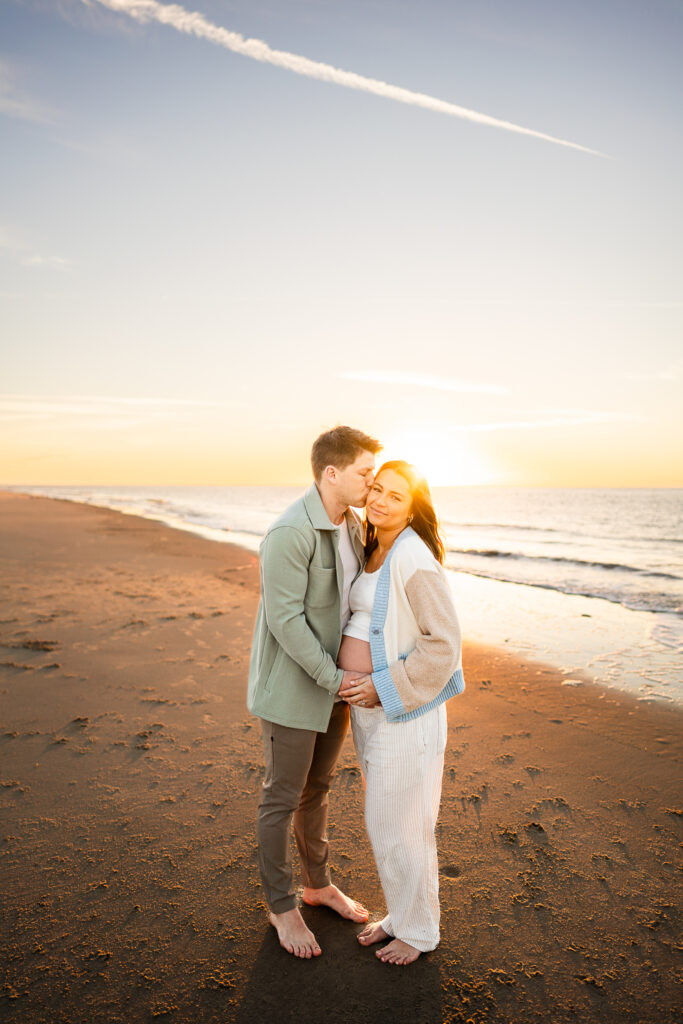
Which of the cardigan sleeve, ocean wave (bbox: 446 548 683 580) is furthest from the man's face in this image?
ocean wave (bbox: 446 548 683 580)

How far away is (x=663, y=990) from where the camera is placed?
2.38m

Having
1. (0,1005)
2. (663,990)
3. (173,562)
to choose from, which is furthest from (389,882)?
(173,562)

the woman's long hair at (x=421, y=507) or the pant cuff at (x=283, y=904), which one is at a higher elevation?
the woman's long hair at (x=421, y=507)

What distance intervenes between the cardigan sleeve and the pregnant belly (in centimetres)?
14

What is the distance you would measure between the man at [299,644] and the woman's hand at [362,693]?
0.04 m

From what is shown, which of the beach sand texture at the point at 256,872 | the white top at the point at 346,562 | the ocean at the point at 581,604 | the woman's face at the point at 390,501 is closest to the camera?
the beach sand texture at the point at 256,872

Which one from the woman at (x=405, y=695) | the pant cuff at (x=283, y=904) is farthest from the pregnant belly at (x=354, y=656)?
the pant cuff at (x=283, y=904)

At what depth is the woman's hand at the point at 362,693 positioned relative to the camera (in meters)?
2.49

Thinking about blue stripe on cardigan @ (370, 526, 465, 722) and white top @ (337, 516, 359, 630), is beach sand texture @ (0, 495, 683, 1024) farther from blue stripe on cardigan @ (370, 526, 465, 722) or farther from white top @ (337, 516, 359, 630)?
white top @ (337, 516, 359, 630)

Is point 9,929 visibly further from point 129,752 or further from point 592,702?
point 592,702

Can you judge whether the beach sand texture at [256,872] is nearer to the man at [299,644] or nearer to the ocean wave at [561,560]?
the man at [299,644]

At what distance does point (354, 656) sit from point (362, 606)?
0.23 metres

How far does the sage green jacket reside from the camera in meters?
2.51

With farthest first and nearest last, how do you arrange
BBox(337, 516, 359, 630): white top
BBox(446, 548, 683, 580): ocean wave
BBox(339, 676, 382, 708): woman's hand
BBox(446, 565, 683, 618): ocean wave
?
BBox(446, 548, 683, 580): ocean wave → BBox(446, 565, 683, 618): ocean wave → BBox(337, 516, 359, 630): white top → BBox(339, 676, 382, 708): woman's hand
